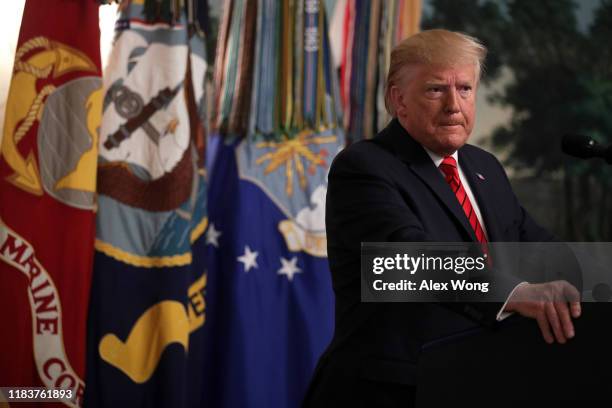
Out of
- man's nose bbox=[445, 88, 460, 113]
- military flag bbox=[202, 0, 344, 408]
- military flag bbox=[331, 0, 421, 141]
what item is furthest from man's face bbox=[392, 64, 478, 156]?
military flag bbox=[331, 0, 421, 141]

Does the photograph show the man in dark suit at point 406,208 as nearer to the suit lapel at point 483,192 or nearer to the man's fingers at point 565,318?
the suit lapel at point 483,192

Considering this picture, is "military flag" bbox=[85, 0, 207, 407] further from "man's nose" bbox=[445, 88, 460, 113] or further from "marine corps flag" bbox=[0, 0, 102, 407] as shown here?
"man's nose" bbox=[445, 88, 460, 113]

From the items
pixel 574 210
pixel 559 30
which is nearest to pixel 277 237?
pixel 574 210

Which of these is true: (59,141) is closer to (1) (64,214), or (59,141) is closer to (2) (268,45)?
(1) (64,214)

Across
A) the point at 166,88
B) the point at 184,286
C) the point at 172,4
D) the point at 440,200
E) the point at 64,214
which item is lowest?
the point at 184,286

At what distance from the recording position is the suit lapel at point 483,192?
1744 millimetres

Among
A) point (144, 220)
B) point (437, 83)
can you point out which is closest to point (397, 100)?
point (437, 83)

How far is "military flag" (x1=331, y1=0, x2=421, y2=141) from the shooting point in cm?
350

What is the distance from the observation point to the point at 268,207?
3.16m

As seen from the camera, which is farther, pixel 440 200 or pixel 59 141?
pixel 59 141

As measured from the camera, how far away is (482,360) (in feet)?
3.81

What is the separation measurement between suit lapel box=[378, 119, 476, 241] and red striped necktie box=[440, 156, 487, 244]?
0.15 ft

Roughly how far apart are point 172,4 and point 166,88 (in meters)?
0.31

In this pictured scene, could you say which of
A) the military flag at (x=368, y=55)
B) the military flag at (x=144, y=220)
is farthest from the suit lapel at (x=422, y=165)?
the military flag at (x=368, y=55)
